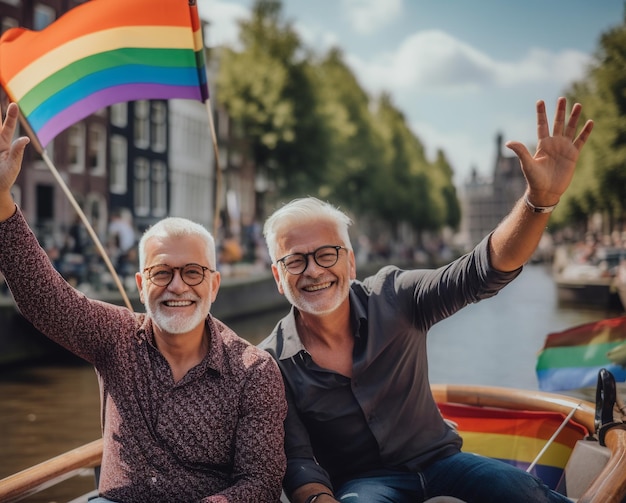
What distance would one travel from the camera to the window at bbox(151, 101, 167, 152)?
96.1 feet

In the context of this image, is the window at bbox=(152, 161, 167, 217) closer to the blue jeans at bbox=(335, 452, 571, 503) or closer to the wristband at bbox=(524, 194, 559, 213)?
the blue jeans at bbox=(335, 452, 571, 503)

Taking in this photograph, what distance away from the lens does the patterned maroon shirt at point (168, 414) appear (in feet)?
7.75

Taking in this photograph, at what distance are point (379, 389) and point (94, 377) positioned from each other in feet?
27.1

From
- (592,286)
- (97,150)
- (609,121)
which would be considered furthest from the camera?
(97,150)

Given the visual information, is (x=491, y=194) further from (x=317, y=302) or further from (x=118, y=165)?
(x=317, y=302)

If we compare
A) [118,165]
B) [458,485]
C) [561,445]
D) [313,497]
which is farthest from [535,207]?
[118,165]

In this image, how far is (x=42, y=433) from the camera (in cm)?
742

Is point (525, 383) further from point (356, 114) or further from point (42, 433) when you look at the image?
point (356, 114)

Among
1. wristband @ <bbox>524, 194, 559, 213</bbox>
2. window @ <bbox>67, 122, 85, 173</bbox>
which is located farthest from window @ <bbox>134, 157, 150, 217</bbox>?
wristband @ <bbox>524, 194, 559, 213</bbox>

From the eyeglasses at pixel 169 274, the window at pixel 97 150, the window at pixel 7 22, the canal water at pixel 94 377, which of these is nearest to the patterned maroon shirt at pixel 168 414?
the eyeglasses at pixel 169 274

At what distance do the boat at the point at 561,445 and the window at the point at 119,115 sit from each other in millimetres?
23799

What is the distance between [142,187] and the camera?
28500mm

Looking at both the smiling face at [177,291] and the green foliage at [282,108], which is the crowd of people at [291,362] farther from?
the green foliage at [282,108]

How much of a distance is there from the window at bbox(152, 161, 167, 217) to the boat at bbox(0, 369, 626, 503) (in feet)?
87.0
